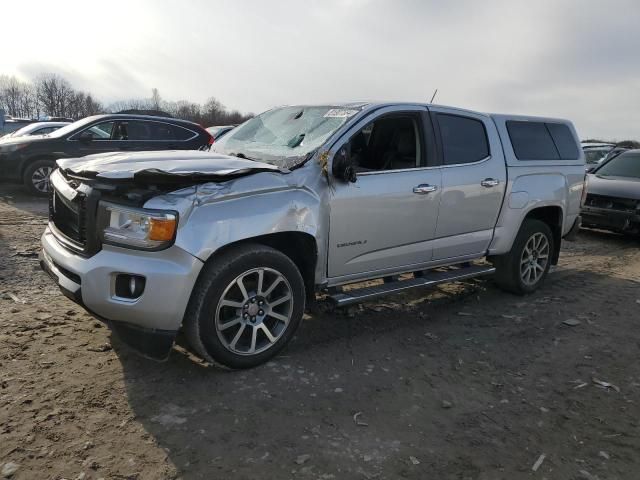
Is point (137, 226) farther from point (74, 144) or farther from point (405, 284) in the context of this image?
point (74, 144)

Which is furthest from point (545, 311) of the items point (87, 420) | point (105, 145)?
point (105, 145)

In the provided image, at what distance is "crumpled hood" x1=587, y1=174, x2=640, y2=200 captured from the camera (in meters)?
8.88

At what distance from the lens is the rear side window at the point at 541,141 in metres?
5.48

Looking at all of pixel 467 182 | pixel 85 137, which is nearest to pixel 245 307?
pixel 467 182

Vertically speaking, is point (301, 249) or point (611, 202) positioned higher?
point (611, 202)

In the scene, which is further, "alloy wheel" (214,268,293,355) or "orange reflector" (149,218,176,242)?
"alloy wheel" (214,268,293,355)

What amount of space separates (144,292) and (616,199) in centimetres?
873

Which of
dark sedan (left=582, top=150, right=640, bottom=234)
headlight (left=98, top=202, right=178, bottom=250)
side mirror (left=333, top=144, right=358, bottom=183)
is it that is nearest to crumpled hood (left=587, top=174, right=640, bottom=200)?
dark sedan (left=582, top=150, right=640, bottom=234)

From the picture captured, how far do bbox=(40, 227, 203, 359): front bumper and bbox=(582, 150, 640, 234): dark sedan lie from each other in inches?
326

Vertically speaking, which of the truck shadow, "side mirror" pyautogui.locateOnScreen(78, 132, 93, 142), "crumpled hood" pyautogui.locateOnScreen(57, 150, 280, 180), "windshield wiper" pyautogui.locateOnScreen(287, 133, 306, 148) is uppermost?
"windshield wiper" pyautogui.locateOnScreen(287, 133, 306, 148)

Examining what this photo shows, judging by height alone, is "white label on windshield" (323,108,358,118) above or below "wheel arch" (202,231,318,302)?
above

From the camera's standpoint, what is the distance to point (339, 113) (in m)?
4.33

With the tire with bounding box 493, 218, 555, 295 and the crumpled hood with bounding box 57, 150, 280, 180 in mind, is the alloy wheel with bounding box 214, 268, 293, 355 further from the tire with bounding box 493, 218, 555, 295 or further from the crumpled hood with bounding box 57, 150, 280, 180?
the tire with bounding box 493, 218, 555, 295

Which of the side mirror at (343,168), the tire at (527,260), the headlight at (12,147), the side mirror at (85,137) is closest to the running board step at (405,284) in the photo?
the tire at (527,260)
